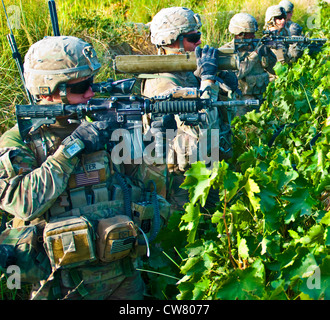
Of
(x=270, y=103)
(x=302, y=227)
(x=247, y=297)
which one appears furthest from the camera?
(x=270, y=103)

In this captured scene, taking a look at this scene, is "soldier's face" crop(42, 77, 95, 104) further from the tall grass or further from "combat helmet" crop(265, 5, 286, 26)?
"combat helmet" crop(265, 5, 286, 26)

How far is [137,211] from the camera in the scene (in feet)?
10.6

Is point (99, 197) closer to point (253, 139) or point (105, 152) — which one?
point (105, 152)

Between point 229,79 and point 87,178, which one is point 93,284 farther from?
point 229,79

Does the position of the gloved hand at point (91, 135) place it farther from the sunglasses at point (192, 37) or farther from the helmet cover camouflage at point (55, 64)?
the sunglasses at point (192, 37)

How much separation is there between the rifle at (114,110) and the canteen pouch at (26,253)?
0.62 meters

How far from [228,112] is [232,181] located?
2546 millimetres

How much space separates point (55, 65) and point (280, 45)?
643 centimetres

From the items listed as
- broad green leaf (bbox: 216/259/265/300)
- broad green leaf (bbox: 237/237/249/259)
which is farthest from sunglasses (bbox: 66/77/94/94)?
broad green leaf (bbox: 216/259/265/300)

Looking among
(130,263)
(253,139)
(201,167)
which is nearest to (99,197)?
(130,263)

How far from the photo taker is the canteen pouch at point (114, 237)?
287cm

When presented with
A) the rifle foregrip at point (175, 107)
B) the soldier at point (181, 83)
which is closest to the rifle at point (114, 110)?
the rifle foregrip at point (175, 107)

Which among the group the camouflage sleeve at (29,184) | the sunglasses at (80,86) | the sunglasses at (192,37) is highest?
the sunglasses at (80,86)

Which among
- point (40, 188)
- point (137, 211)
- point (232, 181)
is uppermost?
point (232, 181)
